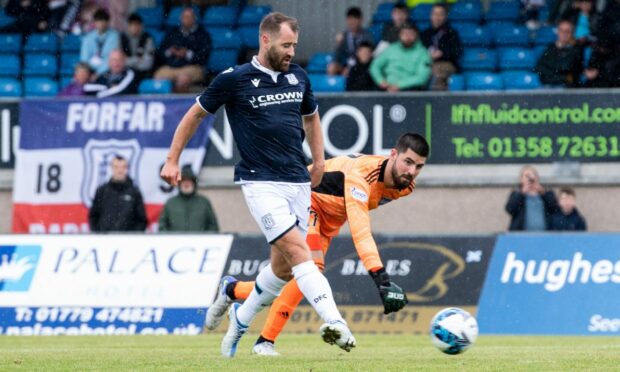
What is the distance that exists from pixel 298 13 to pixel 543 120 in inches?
258

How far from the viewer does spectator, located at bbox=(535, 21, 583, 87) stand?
18.1 meters

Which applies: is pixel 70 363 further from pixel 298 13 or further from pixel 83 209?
pixel 298 13

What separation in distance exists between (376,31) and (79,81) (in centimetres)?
459

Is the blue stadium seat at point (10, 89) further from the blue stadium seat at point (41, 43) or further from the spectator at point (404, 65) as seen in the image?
the spectator at point (404, 65)

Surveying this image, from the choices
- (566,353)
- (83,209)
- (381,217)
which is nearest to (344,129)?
(381,217)

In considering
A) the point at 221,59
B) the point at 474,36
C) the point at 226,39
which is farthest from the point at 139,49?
→ the point at 474,36

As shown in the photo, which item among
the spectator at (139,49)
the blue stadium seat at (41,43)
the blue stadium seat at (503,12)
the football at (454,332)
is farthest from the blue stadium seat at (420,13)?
the football at (454,332)

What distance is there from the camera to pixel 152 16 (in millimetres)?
22594

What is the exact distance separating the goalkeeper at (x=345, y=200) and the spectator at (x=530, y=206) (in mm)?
6844

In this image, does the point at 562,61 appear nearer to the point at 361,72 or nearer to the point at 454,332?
the point at 361,72

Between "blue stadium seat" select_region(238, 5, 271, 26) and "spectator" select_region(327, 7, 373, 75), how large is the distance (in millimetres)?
2367

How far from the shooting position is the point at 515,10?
21.1 meters

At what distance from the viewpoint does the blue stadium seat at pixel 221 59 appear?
20.8 meters

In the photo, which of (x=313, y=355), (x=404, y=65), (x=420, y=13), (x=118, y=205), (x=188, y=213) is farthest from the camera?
(x=420, y=13)
